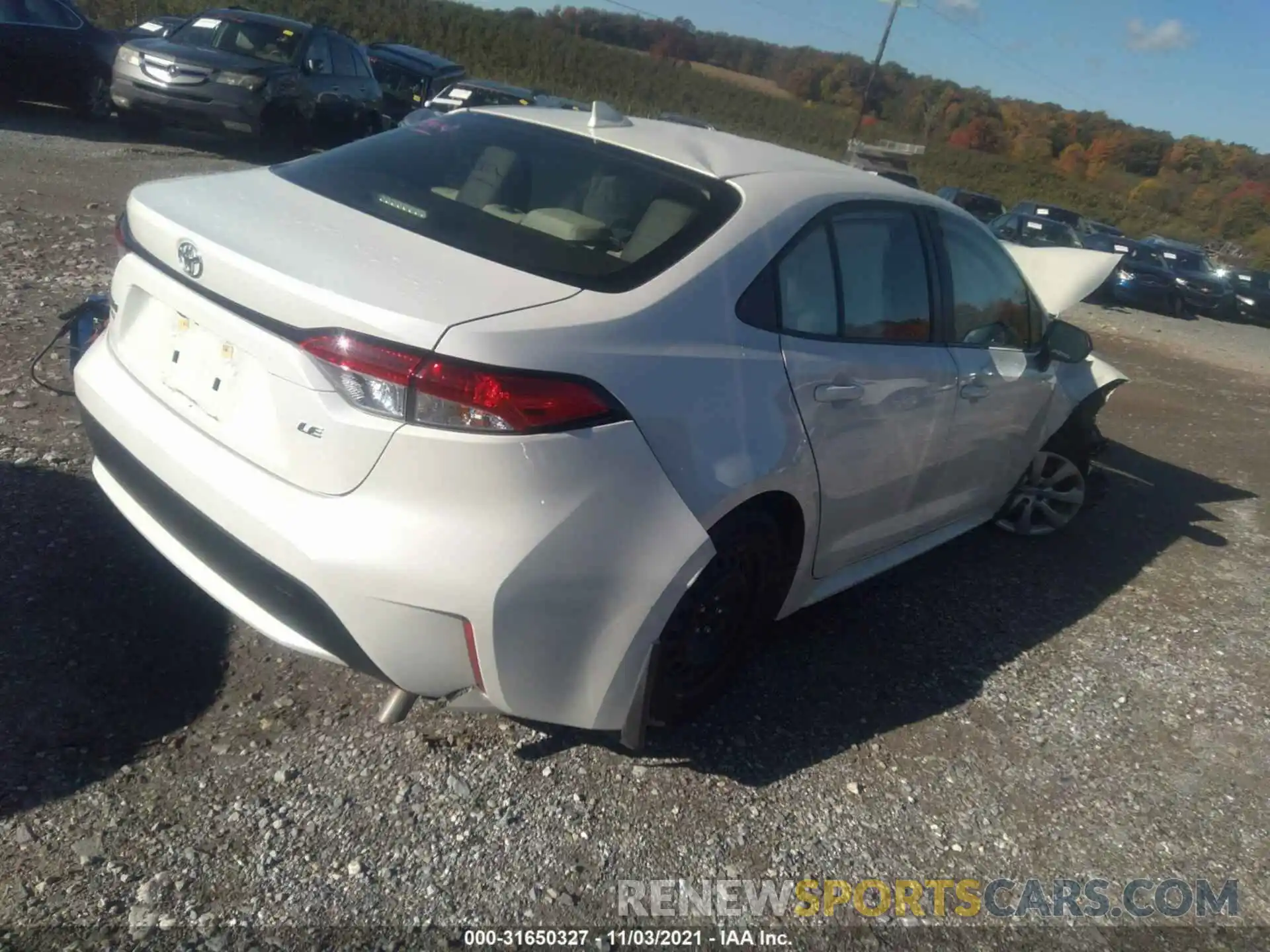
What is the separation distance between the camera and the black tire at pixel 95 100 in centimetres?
1384

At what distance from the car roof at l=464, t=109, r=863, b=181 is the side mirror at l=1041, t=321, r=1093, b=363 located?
120cm

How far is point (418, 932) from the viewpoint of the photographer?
93.7 inches

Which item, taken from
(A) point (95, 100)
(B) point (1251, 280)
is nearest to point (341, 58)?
(A) point (95, 100)

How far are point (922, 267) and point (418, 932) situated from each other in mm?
2796

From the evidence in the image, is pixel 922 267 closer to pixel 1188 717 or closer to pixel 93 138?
pixel 1188 717

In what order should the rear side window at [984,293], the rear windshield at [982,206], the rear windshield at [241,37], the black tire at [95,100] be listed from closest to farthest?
1. the rear side window at [984,293]
2. the rear windshield at [241,37]
3. the black tire at [95,100]
4. the rear windshield at [982,206]

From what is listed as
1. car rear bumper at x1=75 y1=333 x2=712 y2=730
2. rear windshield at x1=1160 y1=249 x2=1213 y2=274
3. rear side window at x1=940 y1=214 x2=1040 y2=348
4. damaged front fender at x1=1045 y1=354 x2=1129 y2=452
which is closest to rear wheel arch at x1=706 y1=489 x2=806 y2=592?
car rear bumper at x1=75 y1=333 x2=712 y2=730

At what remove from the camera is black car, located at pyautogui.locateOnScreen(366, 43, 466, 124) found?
21.1m

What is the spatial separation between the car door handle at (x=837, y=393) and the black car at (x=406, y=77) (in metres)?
19.3

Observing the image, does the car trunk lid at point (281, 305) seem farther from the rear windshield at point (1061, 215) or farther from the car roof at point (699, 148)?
the rear windshield at point (1061, 215)

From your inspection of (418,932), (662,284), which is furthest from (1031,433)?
(418,932)

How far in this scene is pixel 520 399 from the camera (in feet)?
7.63

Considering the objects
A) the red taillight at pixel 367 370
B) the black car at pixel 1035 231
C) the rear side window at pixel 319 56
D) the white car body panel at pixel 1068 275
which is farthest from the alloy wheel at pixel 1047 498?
the black car at pixel 1035 231

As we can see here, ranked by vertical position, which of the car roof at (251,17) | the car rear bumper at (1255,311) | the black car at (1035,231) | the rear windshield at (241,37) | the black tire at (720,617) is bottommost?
the car rear bumper at (1255,311)
